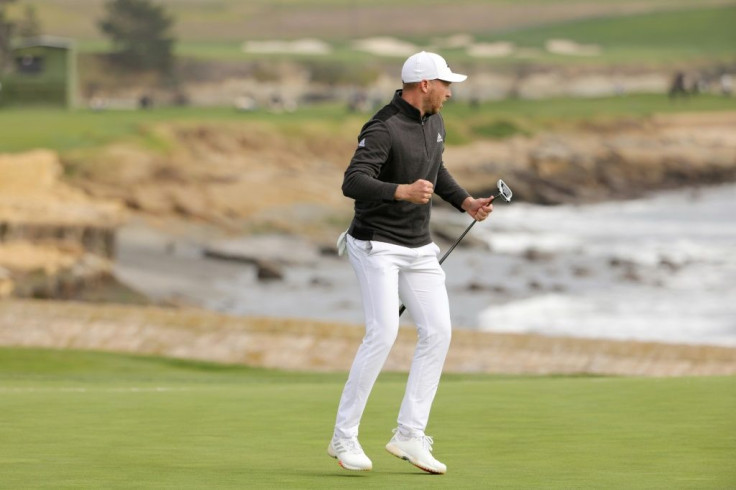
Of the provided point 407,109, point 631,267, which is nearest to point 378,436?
point 407,109

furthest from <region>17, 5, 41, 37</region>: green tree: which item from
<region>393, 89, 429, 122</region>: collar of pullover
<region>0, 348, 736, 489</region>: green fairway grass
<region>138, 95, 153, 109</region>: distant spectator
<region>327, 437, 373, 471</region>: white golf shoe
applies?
<region>327, 437, 373, 471</region>: white golf shoe

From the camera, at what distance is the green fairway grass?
606cm

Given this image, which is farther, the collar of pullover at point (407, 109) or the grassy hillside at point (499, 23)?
the grassy hillside at point (499, 23)

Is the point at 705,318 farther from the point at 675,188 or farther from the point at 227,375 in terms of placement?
Result: the point at 675,188

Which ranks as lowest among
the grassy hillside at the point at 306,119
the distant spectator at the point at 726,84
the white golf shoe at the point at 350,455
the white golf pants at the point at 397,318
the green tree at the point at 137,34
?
the grassy hillside at the point at 306,119

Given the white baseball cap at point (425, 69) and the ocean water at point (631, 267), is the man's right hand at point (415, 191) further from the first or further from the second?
the ocean water at point (631, 267)

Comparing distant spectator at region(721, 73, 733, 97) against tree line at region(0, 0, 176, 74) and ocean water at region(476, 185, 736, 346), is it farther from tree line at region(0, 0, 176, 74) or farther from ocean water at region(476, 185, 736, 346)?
tree line at region(0, 0, 176, 74)

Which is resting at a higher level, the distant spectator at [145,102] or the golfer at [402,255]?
the golfer at [402,255]

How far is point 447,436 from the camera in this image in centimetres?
742

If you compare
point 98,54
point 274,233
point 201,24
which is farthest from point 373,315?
point 201,24

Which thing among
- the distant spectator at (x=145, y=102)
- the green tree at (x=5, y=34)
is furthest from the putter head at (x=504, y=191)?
the distant spectator at (x=145, y=102)

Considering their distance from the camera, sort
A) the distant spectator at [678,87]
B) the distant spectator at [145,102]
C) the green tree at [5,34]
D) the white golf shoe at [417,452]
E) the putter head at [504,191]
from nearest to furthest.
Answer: the white golf shoe at [417,452] < the putter head at [504,191] < the green tree at [5,34] < the distant spectator at [145,102] < the distant spectator at [678,87]

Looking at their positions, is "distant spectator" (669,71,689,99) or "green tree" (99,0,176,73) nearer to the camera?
"green tree" (99,0,176,73)

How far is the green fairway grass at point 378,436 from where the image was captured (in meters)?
6.06
